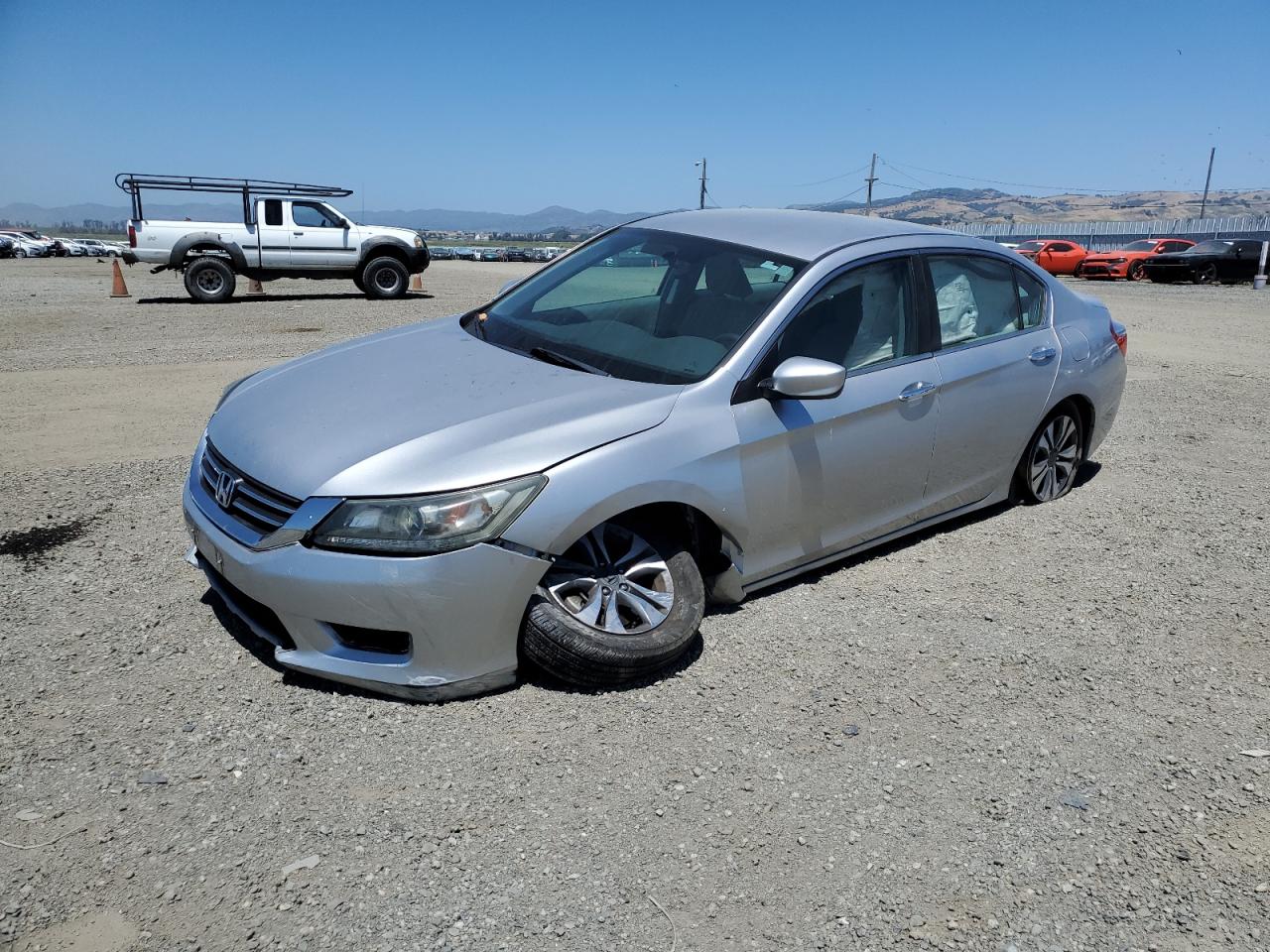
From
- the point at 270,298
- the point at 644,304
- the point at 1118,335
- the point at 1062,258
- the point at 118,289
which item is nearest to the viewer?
the point at 644,304

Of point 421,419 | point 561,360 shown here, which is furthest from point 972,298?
point 421,419

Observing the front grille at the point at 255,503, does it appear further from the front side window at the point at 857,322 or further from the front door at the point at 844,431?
the front side window at the point at 857,322

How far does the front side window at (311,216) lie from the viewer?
59.1ft

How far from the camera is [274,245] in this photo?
58.2 ft

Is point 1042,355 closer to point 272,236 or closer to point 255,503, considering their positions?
point 255,503

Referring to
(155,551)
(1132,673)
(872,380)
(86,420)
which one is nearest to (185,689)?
(155,551)

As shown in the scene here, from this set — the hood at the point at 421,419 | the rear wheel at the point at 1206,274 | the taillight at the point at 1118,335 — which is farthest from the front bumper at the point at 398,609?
the rear wheel at the point at 1206,274

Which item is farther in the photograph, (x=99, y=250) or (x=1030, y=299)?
(x=99, y=250)

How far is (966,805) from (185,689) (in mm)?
2586

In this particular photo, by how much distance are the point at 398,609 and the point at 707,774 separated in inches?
43.0

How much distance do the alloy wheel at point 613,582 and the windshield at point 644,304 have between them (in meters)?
0.67

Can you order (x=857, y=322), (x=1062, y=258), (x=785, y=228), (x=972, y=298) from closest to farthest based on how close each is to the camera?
(x=857, y=322)
(x=785, y=228)
(x=972, y=298)
(x=1062, y=258)

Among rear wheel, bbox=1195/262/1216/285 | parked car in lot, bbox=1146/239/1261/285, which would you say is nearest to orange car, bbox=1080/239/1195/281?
parked car in lot, bbox=1146/239/1261/285

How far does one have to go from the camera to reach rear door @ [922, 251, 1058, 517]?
4.51m
